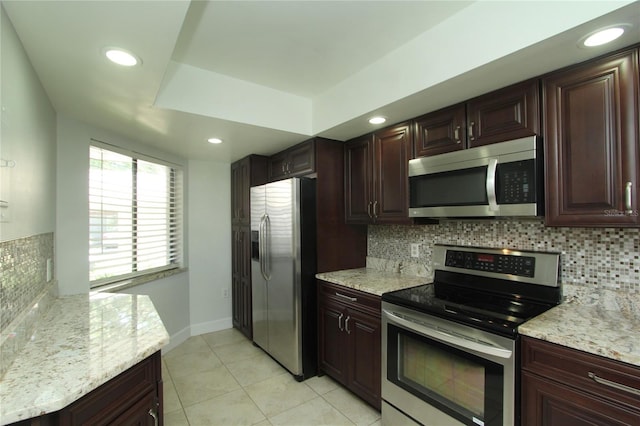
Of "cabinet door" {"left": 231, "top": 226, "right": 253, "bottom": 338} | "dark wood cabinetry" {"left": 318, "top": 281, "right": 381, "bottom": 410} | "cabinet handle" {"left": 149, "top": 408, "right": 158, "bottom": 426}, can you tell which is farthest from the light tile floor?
"cabinet handle" {"left": 149, "top": 408, "right": 158, "bottom": 426}

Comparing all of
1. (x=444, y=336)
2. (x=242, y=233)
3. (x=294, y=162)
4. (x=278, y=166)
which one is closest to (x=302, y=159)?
(x=294, y=162)

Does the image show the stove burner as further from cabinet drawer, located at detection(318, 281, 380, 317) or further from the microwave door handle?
the microwave door handle

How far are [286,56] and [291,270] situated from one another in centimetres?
167

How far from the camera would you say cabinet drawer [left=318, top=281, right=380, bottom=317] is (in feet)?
7.12

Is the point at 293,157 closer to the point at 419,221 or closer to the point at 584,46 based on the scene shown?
the point at 419,221

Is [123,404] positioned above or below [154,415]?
above

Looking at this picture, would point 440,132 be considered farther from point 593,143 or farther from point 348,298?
point 348,298

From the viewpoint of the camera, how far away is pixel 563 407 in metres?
1.27

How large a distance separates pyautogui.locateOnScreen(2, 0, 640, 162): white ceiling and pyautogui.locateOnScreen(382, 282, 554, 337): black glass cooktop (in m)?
1.26

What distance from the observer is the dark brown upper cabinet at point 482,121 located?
167 cm

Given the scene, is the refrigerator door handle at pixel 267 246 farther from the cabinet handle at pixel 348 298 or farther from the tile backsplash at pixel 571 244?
the tile backsplash at pixel 571 244

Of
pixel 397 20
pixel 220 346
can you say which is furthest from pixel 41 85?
pixel 220 346

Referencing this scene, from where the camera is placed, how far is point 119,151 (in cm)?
279

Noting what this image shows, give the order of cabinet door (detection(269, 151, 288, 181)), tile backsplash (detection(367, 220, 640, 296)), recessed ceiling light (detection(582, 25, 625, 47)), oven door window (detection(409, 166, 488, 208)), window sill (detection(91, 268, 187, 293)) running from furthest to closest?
cabinet door (detection(269, 151, 288, 181)), window sill (detection(91, 268, 187, 293)), oven door window (detection(409, 166, 488, 208)), tile backsplash (detection(367, 220, 640, 296)), recessed ceiling light (detection(582, 25, 625, 47))
